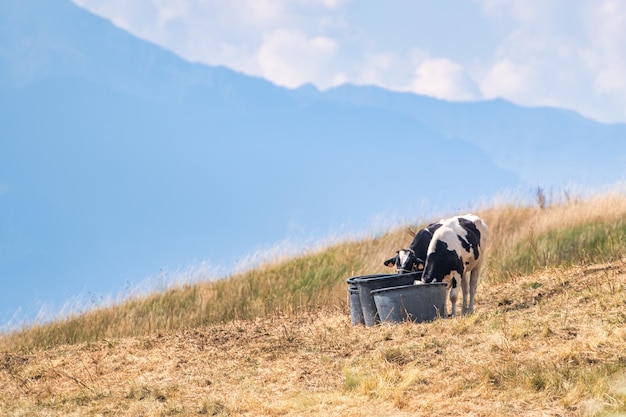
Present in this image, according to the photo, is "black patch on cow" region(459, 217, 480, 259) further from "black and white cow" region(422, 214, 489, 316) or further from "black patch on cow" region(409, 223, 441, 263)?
"black patch on cow" region(409, 223, 441, 263)

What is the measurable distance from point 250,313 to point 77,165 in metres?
176

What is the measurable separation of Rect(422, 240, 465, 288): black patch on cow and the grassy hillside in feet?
2.52

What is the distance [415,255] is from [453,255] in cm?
83

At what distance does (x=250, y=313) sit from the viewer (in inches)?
594

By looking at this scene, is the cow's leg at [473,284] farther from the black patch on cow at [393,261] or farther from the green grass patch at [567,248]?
the green grass patch at [567,248]

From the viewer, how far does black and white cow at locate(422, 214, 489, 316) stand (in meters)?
11.0

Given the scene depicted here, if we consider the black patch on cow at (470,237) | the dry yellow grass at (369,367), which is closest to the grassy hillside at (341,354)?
the dry yellow grass at (369,367)

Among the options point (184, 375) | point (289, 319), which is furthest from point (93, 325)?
point (184, 375)

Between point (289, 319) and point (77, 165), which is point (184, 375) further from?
point (77, 165)

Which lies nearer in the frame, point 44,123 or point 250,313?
point 250,313

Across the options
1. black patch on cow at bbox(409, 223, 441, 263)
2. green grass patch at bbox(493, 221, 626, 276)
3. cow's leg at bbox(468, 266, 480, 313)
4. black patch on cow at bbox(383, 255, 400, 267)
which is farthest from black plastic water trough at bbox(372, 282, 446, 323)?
green grass patch at bbox(493, 221, 626, 276)

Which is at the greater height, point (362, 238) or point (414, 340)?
point (362, 238)

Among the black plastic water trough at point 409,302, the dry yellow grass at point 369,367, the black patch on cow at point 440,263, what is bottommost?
the dry yellow grass at point 369,367

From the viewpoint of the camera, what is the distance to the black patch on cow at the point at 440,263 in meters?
11.0
